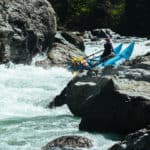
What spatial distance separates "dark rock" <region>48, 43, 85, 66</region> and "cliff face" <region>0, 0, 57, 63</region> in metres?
0.50

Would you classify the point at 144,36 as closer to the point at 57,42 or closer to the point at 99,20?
the point at 99,20

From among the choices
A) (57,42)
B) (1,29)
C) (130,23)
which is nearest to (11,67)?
(1,29)

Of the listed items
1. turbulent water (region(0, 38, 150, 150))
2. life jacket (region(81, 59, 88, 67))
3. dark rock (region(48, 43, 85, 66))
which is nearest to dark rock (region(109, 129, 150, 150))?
turbulent water (region(0, 38, 150, 150))

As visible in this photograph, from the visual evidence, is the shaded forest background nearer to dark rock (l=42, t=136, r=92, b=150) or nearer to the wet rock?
the wet rock

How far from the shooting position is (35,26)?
82.8 feet

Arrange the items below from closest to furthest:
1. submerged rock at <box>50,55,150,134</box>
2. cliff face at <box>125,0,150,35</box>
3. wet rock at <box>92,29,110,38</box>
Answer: submerged rock at <box>50,55,150,134</box> < wet rock at <box>92,29,110,38</box> < cliff face at <box>125,0,150,35</box>

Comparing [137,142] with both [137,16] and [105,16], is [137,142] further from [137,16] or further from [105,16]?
[137,16]

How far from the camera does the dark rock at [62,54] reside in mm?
24750

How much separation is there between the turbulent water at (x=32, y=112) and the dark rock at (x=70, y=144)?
12.0 inches

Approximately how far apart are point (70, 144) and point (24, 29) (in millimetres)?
15183

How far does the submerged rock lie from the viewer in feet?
37.1

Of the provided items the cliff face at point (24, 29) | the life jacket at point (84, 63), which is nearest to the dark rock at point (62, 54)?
the cliff face at point (24, 29)

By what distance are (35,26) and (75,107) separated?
39.2ft

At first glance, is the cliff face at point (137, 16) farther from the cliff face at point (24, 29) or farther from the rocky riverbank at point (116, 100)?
the rocky riverbank at point (116, 100)
